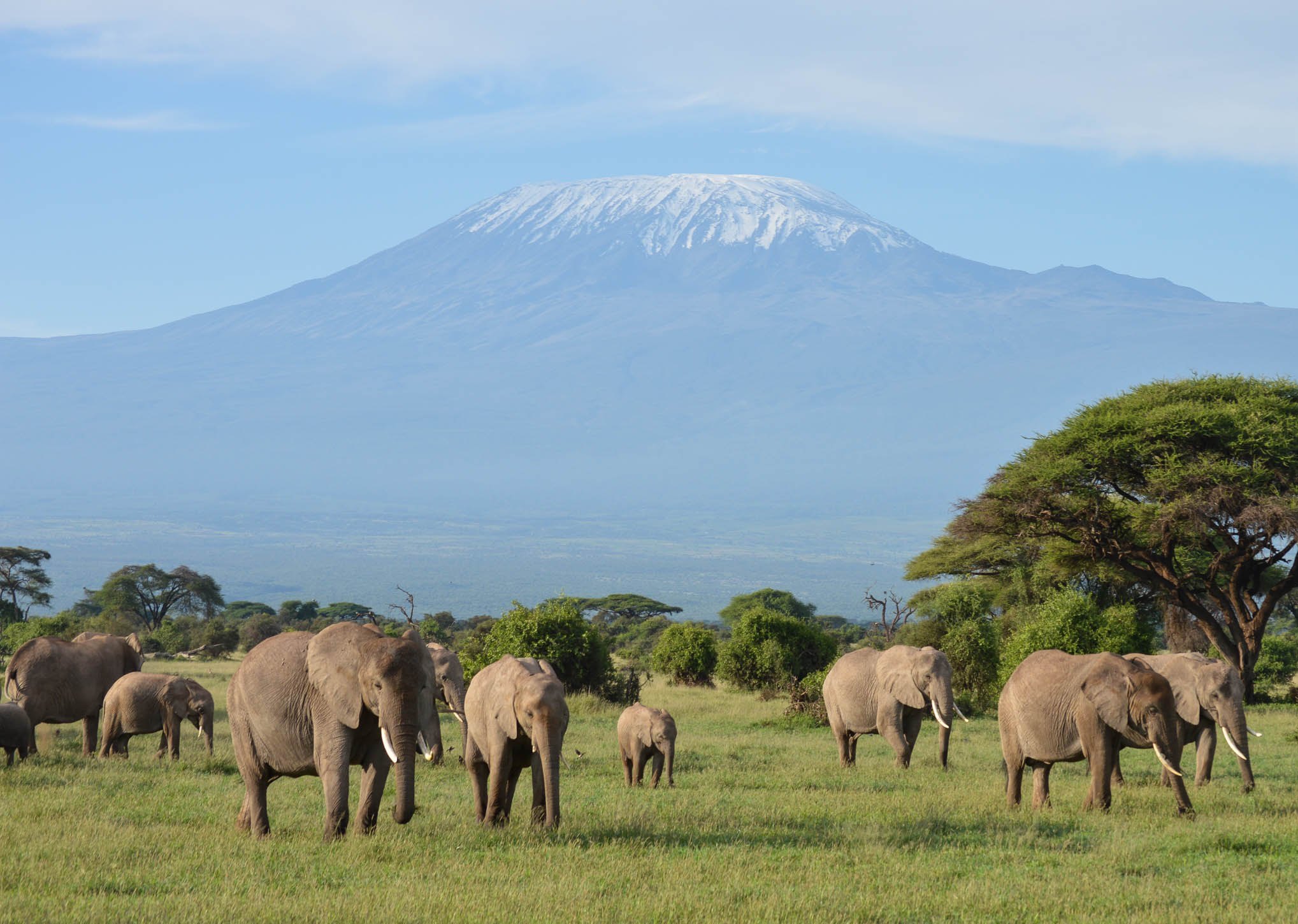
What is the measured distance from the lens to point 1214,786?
18922 mm

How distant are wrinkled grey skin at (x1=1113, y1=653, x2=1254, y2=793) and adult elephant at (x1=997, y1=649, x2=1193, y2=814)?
1506 millimetres

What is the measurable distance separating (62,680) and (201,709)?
213 cm

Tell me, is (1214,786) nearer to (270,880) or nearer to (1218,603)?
(270,880)

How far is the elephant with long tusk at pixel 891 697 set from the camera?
68.8 ft

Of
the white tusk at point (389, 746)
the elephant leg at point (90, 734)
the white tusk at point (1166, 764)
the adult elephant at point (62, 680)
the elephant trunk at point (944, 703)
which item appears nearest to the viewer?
the white tusk at point (389, 746)

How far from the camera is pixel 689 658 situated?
4484 centimetres

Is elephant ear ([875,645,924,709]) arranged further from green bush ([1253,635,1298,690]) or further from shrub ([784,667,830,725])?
green bush ([1253,635,1298,690])

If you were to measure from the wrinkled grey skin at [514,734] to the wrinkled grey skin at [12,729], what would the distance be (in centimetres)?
790

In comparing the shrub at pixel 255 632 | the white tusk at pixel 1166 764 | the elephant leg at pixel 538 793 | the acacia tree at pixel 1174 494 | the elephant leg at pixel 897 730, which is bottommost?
the shrub at pixel 255 632

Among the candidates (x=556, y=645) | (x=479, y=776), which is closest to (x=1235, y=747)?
(x=479, y=776)

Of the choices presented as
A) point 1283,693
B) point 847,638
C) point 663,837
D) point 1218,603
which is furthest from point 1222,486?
point 847,638

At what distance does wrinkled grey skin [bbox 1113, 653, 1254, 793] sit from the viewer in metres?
17.5

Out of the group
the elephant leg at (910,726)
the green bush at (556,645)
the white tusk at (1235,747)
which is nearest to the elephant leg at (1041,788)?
the white tusk at (1235,747)

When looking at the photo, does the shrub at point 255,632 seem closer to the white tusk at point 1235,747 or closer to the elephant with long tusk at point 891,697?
the elephant with long tusk at point 891,697
